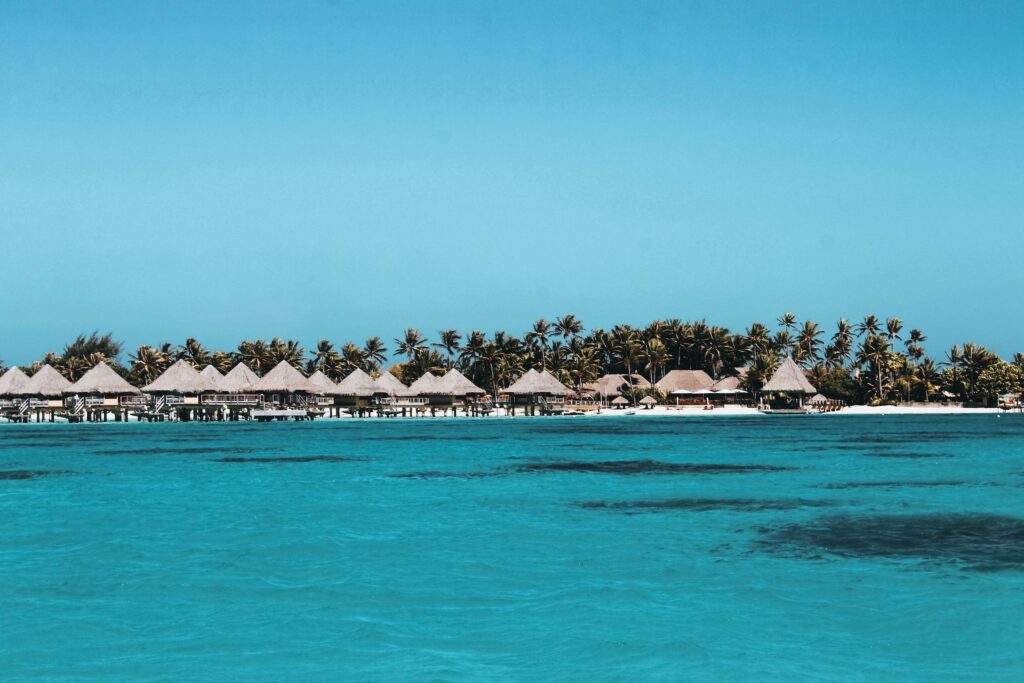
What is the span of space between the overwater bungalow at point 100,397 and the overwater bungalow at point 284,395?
9893mm

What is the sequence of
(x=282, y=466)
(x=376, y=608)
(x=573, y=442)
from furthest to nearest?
(x=573, y=442), (x=282, y=466), (x=376, y=608)

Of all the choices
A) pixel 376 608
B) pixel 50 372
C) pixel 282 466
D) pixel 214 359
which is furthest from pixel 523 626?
pixel 214 359

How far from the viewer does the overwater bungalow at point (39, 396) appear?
282ft

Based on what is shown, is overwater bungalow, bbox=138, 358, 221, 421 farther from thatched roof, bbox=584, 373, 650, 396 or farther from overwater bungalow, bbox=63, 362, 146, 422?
thatched roof, bbox=584, 373, 650, 396

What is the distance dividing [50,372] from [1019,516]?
81807mm

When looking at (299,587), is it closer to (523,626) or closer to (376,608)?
(376,608)

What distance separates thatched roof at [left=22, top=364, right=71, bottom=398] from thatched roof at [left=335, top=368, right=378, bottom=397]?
22.3 m

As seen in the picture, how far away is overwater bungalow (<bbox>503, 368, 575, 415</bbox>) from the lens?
9750 cm

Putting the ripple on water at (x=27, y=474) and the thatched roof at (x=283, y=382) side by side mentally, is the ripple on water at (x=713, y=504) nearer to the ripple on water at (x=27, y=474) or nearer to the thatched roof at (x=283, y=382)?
the ripple on water at (x=27, y=474)

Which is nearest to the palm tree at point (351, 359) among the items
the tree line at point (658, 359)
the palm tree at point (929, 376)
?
the tree line at point (658, 359)

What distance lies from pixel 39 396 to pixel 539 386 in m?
42.0

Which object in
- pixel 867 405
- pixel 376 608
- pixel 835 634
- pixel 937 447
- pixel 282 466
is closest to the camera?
pixel 835 634

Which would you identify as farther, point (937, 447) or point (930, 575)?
point (937, 447)

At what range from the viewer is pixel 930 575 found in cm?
1432
